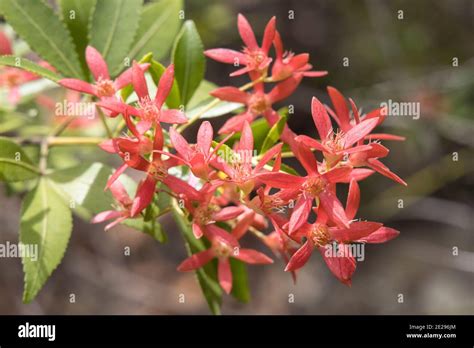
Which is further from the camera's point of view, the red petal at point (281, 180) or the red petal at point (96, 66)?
the red petal at point (96, 66)

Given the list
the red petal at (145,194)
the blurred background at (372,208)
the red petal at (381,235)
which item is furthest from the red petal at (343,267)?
the blurred background at (372,208)

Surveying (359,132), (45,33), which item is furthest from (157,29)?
(359,132)

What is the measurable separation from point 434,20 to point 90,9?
4.84 meters

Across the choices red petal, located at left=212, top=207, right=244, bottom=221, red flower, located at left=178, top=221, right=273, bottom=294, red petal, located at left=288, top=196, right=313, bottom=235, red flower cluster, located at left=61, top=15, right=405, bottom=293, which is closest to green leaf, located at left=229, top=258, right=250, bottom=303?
red flower, located at left=178, top=221, right=273, bottom=294

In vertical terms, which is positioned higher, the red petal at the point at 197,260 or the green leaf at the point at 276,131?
the green leaf at the point at 276,131

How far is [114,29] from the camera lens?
89.6 inches

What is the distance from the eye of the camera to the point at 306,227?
169cm

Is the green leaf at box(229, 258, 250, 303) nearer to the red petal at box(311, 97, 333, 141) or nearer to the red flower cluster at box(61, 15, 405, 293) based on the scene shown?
the red flower cluster at box(61, 15, 405, 293)

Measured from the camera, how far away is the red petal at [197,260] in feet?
6.57

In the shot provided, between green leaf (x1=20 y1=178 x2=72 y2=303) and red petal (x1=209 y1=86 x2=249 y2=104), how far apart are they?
76 centimetres

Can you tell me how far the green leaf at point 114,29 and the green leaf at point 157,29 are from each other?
18cm

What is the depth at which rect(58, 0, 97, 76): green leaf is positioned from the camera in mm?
2207

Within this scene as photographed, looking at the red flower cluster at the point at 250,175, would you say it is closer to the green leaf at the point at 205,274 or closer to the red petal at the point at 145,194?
the red petal at the point at 145,194
